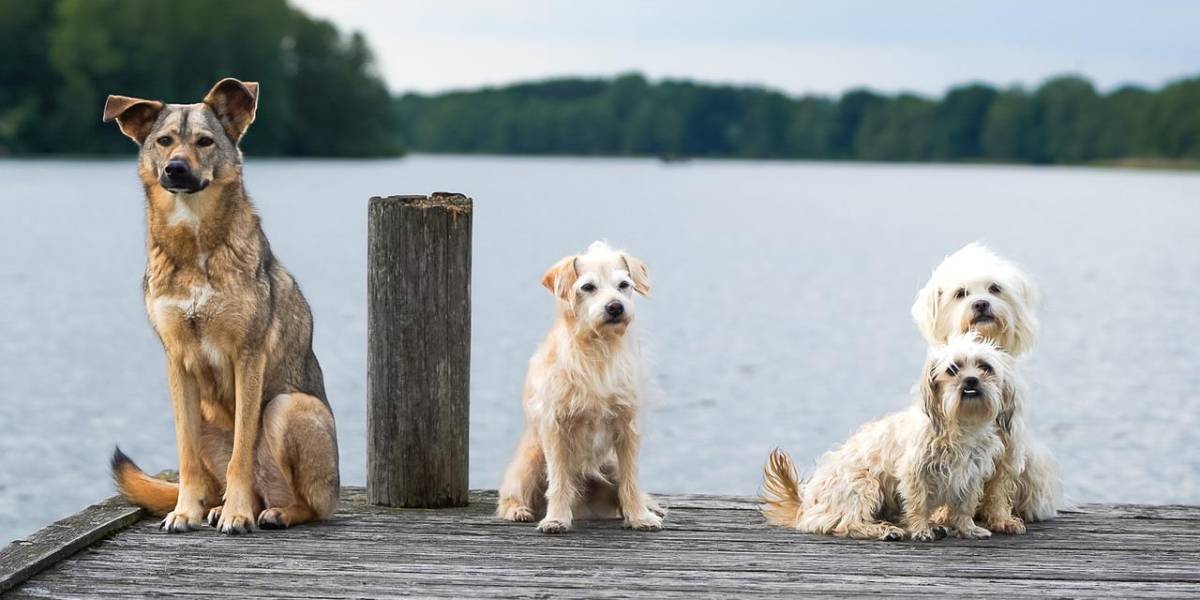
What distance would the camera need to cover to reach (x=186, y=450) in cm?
526

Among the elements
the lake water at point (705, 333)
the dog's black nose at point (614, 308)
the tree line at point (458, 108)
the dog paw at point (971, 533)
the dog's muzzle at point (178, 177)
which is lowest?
the lake water at point (705, 333)

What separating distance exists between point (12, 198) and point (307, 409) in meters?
44.1

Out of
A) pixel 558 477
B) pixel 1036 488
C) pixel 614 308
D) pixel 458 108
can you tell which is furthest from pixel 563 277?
pixel 458 108

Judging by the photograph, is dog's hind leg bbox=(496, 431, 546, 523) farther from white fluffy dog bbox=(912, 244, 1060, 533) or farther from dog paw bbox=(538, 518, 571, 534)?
white fluffy dog bbox=(912, 244, 1060, 533)

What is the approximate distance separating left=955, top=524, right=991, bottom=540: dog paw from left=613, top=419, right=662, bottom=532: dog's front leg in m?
1.13

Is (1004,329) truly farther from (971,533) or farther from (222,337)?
(222,337)

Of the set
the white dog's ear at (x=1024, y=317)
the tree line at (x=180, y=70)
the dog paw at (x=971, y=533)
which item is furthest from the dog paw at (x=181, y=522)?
the tree line at (x=180, y=70)

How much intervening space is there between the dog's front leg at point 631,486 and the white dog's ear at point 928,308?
1.23 metres

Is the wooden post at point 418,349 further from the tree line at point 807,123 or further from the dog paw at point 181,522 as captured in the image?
the tree line at point 807,123

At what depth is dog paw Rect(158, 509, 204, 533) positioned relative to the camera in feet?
17.2

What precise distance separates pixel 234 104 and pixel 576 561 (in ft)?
6.72

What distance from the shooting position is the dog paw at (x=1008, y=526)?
543 centimetres

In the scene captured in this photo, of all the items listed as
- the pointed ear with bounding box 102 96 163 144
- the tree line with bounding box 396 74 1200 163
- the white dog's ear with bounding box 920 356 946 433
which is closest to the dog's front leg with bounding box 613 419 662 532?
the white dog's ear with bounding box 920 356 946 433

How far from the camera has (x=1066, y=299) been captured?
2577 cm
